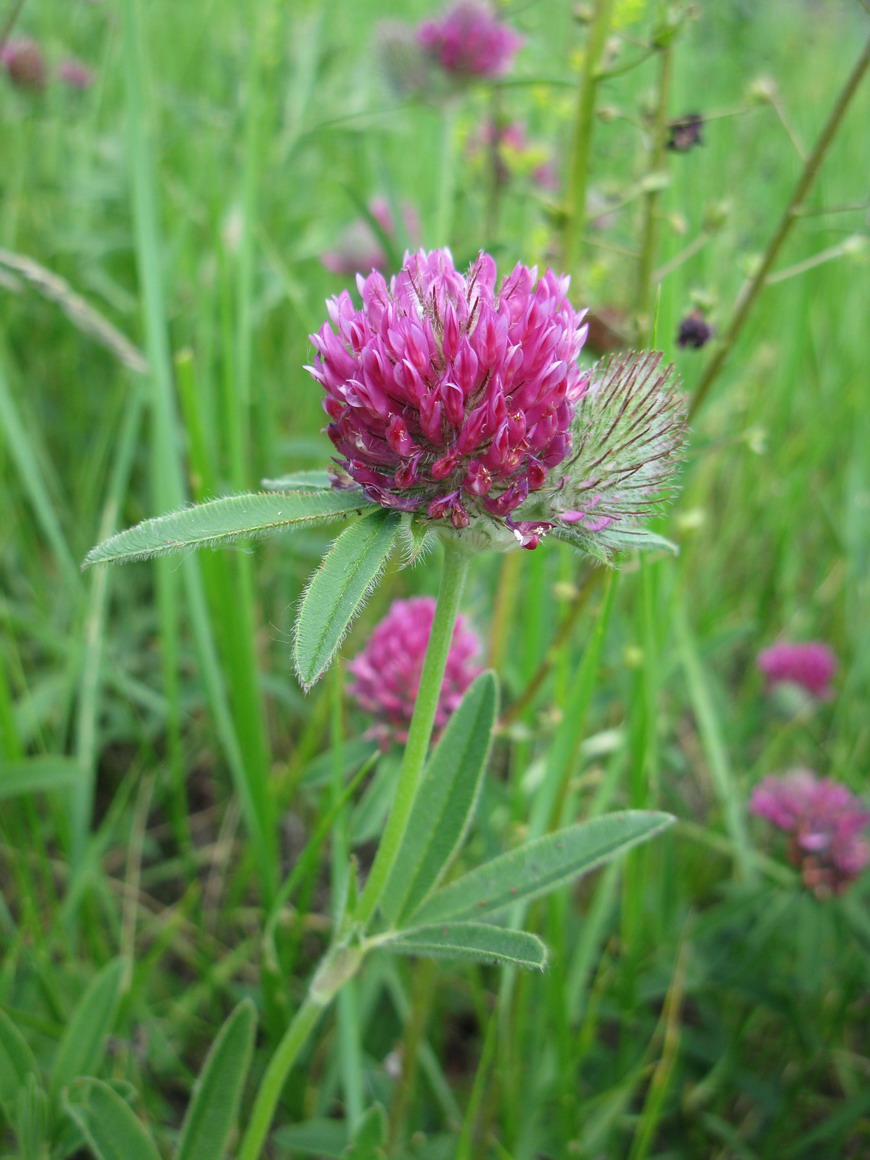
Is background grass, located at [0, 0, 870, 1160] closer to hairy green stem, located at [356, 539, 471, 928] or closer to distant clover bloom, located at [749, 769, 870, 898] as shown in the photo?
distant clover bloom, located at [749, 769, 870, 898]

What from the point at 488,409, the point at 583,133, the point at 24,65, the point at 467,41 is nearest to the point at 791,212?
the point at 583,133

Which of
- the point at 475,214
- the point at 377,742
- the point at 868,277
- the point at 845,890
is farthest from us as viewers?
the point at 868,277

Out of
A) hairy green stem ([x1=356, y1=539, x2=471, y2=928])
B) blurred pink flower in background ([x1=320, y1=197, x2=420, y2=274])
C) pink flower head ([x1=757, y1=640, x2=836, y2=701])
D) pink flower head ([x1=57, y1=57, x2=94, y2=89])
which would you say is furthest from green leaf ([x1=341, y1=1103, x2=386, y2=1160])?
pink flower head ([x1=57, y1=57, x2=94, y2=89])

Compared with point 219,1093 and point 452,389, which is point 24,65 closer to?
point 452,389

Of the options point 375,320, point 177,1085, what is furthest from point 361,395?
point 177,1085

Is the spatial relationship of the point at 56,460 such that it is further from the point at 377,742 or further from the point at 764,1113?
the point at 764,1113
